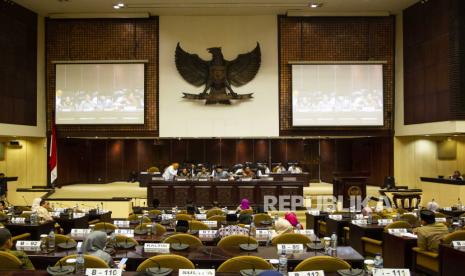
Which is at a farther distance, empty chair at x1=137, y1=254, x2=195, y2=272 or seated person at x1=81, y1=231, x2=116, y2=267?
seated person at x1=81, y1=231, x2=116, y2=267

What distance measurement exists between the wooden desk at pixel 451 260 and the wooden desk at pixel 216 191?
889 cm

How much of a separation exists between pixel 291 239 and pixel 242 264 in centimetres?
173

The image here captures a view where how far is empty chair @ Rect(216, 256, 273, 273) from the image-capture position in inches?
177

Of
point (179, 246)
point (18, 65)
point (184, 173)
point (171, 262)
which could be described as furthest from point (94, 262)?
point (18, 65)

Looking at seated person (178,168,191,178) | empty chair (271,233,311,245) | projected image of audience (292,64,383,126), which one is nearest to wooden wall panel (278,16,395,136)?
Answer: projected image of audience (292,64,383,126)

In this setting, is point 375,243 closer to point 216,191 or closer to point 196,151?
point 216,191

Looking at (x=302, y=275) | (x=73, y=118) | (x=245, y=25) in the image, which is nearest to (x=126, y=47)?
(x=73, y=118)

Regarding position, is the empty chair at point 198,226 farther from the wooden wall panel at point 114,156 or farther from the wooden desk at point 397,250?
the wooden wall panel at point 114,156

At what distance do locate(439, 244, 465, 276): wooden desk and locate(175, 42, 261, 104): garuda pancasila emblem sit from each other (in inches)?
506

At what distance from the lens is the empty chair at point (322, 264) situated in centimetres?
448

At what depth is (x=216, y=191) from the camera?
1482 centimetres

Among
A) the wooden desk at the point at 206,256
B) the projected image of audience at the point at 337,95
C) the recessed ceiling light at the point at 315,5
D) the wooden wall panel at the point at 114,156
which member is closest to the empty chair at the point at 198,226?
the wooden desk at the point at 206,256

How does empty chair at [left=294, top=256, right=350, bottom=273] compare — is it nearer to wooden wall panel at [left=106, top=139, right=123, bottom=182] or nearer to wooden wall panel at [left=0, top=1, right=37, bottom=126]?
wooden wall panel at [left=0, top=1, right=37, bottom=126]

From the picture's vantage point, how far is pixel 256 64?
18.1 metres
